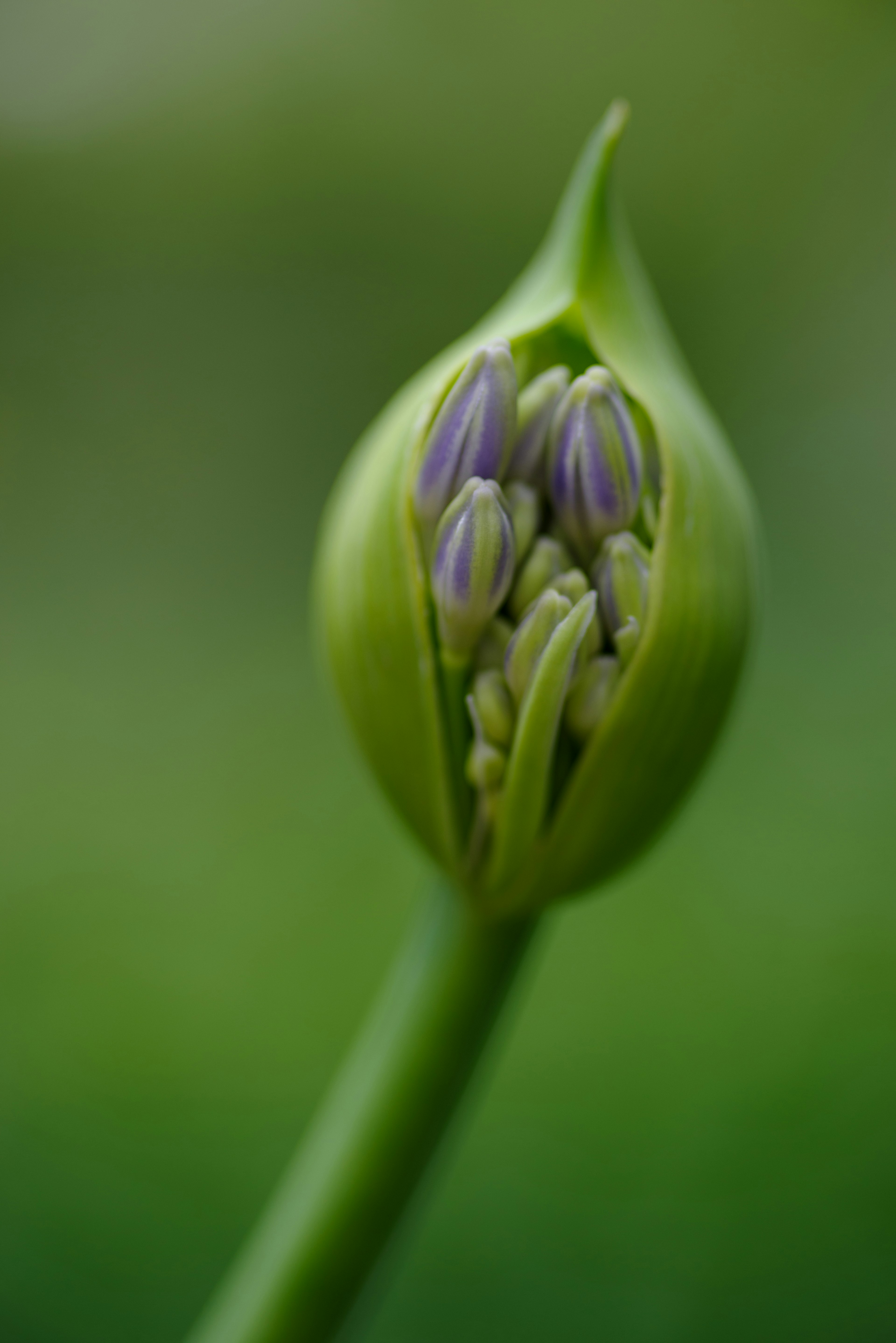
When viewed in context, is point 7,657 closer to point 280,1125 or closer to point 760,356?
point 280,1125

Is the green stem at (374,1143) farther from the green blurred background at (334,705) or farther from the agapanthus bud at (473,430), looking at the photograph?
the green blurred background at (334,705)

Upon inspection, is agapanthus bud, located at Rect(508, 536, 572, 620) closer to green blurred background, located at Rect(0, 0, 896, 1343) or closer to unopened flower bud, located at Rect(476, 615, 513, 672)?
unopened flower bud, located at Rect(476, 615, 513, 672)

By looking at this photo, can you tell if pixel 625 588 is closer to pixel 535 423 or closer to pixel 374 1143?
pixel 535 423

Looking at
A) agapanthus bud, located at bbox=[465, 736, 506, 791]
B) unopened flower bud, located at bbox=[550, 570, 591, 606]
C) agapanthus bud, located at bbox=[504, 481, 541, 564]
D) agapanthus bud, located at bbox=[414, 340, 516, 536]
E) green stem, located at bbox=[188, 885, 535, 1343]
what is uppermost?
agapanthus bud, located at bbox=[414, 340, 516, 536]

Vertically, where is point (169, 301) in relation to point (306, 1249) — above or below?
above

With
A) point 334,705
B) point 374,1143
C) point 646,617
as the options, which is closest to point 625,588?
point 646,617

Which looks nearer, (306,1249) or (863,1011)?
(306,1249)

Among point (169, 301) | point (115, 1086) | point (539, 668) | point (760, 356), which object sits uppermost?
point (169, 301)

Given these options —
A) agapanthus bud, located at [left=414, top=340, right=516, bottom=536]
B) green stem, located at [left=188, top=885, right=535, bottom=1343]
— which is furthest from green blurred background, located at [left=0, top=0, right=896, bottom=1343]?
agapanthus bud, located at [left=414, top=340, right=516, bottom=536]

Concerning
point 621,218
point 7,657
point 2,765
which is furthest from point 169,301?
point 621,218
